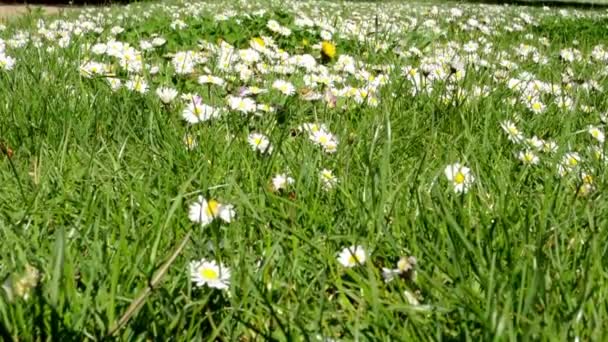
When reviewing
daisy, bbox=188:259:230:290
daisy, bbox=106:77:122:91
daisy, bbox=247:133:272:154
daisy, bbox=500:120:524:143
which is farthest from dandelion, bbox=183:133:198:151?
daisy, bbox=500:120:524:143

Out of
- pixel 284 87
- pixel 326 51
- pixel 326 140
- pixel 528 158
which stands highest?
pixel 528 158

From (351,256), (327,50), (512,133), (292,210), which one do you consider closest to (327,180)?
(292,210)

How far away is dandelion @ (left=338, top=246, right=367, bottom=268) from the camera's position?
135cm

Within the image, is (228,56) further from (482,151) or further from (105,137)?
(482,151)

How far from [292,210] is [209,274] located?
365mm

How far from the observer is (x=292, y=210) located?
153 centimetres

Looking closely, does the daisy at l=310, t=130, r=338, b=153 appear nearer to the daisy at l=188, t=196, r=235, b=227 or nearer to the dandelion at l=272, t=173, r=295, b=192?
the dandelion at l=272, t=173, r=295, b=192

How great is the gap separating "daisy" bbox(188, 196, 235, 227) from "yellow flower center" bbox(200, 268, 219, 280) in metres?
0.14

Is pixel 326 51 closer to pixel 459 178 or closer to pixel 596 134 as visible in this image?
pixel 596 134

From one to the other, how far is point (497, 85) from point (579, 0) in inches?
1315

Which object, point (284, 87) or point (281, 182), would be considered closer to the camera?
point (281, 182)

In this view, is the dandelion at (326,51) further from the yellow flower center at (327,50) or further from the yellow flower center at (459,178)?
the yellow flower center at (459,178)

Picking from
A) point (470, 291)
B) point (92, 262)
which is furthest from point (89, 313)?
point (470, 291)

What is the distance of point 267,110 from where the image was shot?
7.89 feet
